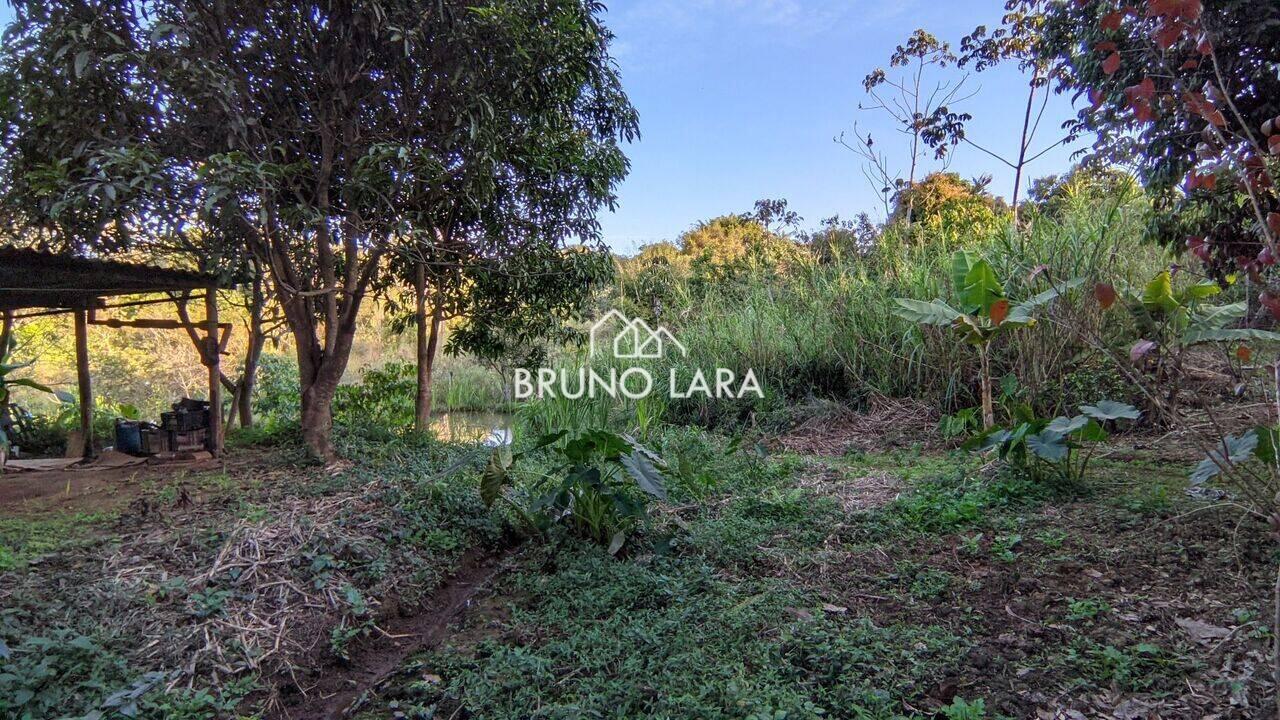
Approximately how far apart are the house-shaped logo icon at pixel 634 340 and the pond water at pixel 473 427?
156cm

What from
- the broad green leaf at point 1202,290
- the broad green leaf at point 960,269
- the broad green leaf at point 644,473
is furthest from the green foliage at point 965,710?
the broad green leaf at point 960,269

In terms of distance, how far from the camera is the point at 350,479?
12.7 feet

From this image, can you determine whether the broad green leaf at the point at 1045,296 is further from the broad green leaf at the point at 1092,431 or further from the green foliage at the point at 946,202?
the green foliage at the point at 946,202

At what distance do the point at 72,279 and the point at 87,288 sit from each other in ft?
0.84

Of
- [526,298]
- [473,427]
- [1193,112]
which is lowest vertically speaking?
[473,427]

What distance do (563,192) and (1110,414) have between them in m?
3.87

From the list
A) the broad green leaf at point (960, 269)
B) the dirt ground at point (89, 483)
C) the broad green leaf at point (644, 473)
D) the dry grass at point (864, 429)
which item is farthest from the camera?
the dry grass at point (864, 429)

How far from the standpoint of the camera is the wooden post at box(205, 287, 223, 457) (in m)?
4.66

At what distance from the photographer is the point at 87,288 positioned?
4.83 m

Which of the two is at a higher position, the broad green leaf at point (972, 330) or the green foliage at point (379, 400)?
the broad green leaf at point (972, 330)

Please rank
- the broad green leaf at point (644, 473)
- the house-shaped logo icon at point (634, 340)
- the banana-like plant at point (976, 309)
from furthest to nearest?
the house-shaped logo icon at point (634, 340) < the banana-like plant at point (976, 309) < the broad green leaf at point (644, 473)

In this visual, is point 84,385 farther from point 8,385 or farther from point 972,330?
point 972,330

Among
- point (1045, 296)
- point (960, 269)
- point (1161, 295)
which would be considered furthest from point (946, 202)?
point (1161, 295)

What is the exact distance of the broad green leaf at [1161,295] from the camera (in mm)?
3047
